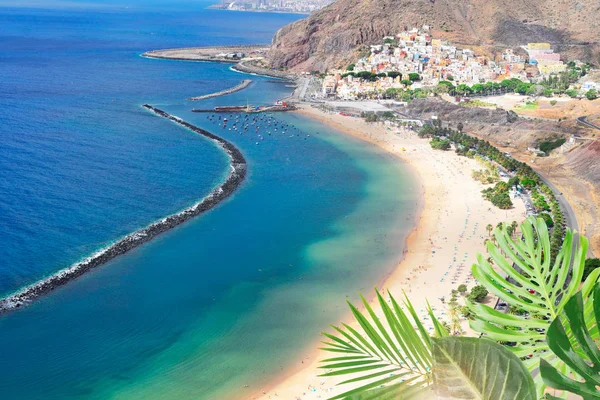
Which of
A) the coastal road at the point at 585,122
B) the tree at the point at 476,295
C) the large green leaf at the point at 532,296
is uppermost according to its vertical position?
the large green leaf at the point at 532,296

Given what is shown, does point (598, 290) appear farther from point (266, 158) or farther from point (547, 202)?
point (266, 158)

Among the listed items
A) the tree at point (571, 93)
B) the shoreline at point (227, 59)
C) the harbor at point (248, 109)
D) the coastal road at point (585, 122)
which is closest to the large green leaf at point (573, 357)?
the coastal road at point (585, 122)

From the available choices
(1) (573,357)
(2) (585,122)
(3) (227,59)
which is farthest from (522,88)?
(1) (573,357)

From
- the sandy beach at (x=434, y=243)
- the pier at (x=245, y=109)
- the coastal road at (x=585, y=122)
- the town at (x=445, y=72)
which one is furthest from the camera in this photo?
the town at (x=445, y=72)

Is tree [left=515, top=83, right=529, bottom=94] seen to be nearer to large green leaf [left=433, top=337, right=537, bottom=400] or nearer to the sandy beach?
the sandy beach

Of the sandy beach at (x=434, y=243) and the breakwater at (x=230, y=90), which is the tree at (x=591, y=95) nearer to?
the sandy beach at (x=434, y=243)

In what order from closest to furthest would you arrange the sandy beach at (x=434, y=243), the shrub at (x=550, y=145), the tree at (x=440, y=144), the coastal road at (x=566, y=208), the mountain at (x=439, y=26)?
1. the sandy beach at (x=434, y=243)
2. the coastal road at (x=566, y=208)
3. the shrub at (x=550, y=145)
4. the tree at (x=440, y=144)
5. the mountain at (x=439, y=26)
